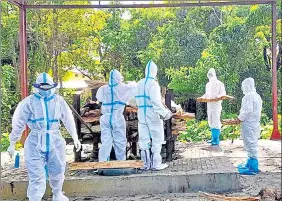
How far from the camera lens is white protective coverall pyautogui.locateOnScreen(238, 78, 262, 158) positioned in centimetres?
821

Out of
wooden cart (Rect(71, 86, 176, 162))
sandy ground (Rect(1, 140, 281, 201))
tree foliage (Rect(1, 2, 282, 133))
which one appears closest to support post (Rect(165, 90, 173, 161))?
wooden cart (Rect(71, 86, 176, 162))

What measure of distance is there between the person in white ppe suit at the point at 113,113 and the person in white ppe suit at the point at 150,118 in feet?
0.74

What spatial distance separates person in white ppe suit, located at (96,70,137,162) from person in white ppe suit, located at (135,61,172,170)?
23 cm

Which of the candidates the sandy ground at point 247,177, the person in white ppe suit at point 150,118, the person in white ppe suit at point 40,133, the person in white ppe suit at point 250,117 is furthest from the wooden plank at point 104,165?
the person in white ppe suit at point 250,117

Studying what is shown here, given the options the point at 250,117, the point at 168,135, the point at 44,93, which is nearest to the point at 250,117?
the point at 250,117

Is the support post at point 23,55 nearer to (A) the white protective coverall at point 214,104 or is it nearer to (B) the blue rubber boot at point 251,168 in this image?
(A) the white protective coverall at point 214,104

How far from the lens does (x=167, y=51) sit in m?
18.4

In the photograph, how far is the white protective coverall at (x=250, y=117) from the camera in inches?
323

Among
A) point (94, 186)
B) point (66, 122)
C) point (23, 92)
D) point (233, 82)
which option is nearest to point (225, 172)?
point (94, 186)

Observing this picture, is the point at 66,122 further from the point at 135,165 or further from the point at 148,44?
the point at 148,44

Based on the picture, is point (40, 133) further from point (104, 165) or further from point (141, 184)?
point (141, 184)

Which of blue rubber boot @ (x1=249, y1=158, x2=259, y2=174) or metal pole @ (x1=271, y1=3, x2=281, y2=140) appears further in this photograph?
metal pole @ (x1=271, y1=3, x2=281, y2=140)

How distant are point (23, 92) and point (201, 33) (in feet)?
29.5

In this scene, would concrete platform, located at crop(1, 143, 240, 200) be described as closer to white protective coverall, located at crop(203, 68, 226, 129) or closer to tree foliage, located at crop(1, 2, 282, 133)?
white protective coverall, located at crop(203, 68, 226, 129)
